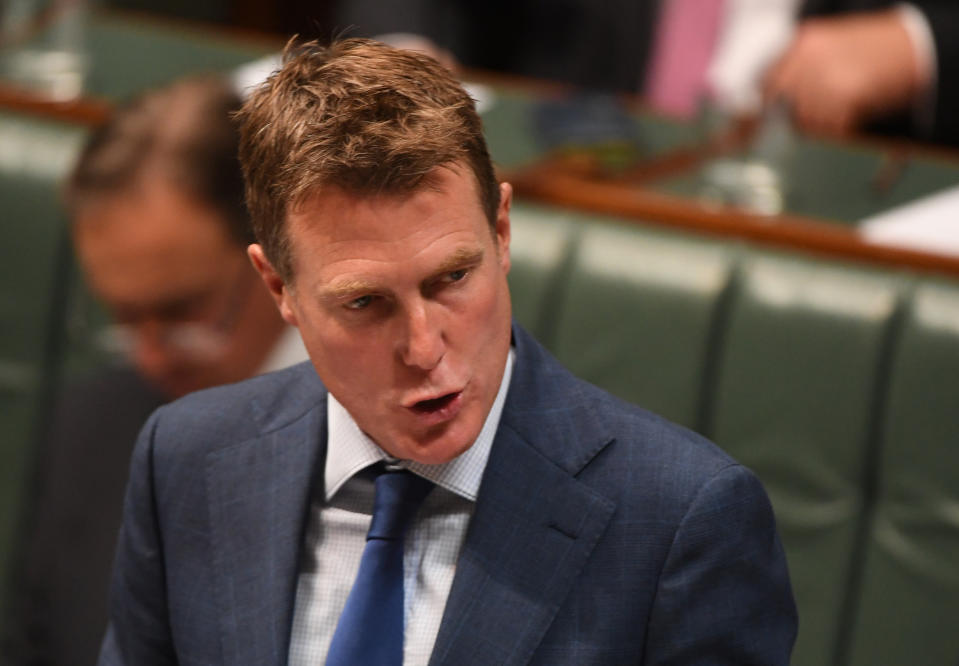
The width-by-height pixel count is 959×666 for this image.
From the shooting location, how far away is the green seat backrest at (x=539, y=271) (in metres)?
1.91

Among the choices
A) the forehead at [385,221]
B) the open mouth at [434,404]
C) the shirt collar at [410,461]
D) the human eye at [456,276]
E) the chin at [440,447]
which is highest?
the forehead at [385,221]

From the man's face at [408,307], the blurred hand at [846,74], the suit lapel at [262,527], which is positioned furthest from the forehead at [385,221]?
the blurred hand at [846,74]

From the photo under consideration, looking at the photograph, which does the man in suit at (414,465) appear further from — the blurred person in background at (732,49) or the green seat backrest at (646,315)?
the blurred person in background at (732,49)

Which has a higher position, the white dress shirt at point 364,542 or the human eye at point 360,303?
the human eye at point 360,303

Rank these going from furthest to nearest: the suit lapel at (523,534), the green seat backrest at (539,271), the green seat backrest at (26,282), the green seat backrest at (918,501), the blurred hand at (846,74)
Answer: the green seat backrest at (26,282) → the blurred hand at (846,74) → the green seat backrest at (539,271) → the green seat backrest at (918,501) → the suit lapel at (523,534)

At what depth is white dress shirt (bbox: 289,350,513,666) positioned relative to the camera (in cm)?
100

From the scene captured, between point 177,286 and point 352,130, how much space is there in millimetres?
1006

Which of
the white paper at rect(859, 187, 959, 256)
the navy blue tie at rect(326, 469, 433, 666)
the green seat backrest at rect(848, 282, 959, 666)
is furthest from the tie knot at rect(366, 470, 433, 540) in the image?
the white paper at rect(859, 187, 959, 256)

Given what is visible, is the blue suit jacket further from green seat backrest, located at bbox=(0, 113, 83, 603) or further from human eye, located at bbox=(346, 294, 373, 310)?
green seat backrest, located at bbox=(0, 113, 83, 603)

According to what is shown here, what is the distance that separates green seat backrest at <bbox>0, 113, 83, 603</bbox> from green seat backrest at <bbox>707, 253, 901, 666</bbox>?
1.18 metres

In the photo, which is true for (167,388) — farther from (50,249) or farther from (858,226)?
(858,226)

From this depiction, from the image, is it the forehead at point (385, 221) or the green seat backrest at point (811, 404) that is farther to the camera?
the green seat backrest at point (811, 404)

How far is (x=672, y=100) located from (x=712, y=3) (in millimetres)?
222

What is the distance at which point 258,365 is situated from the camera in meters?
1.76
